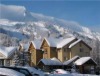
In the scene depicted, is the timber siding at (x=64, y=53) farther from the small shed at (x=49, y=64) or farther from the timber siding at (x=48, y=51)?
the small shed at (x=49, y=64)

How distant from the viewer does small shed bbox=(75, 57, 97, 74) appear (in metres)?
70.2

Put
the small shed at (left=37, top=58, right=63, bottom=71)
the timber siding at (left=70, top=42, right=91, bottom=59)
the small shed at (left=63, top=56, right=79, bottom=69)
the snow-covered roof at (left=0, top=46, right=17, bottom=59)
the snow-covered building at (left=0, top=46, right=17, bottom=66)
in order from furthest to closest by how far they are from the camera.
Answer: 1. the timber siding at (left=70, top=42, right=91, bottom=59)
2. the small shed at (left=63, top=56, right=79, bottom=69)
3. the small shed at (left=37, top=58, right=63, bottom=71)
4. the snow-covered roof at (left=0, top=46, right=17, bottom=59)
5. the snow-covered building at (left=0, top=46, right=17, bottom=66)

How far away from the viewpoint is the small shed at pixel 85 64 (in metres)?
70.2

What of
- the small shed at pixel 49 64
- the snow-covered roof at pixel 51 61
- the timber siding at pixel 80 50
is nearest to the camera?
the small shed at pixel 49 64

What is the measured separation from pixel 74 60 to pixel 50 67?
20.0ft

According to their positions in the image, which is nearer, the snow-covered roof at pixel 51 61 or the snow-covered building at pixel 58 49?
the snow-covered roof at pixel 51 61

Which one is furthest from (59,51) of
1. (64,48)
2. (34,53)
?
(34,53)

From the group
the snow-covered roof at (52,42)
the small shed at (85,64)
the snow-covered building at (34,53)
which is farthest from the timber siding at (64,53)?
the snow-covered building at (34,53)

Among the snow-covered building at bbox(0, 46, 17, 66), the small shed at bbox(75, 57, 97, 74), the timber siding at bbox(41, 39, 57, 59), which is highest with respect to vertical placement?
the timber siding at bbox(41, 39, 57, 59)

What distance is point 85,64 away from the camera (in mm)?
71062

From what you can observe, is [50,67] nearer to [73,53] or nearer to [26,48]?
[73,53]

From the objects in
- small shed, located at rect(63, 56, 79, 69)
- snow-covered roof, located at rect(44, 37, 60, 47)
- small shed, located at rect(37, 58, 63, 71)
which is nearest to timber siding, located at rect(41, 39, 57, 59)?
snow-covered roof, located at rect(44, 37, 60, 47)

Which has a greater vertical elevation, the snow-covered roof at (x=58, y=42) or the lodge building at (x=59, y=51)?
the snow-covered roof at (x=58, y=42)

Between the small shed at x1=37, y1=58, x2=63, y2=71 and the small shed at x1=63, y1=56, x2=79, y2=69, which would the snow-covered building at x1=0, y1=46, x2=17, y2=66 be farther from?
the small shed at x1=63, y1=56, x2=79, y2=69
